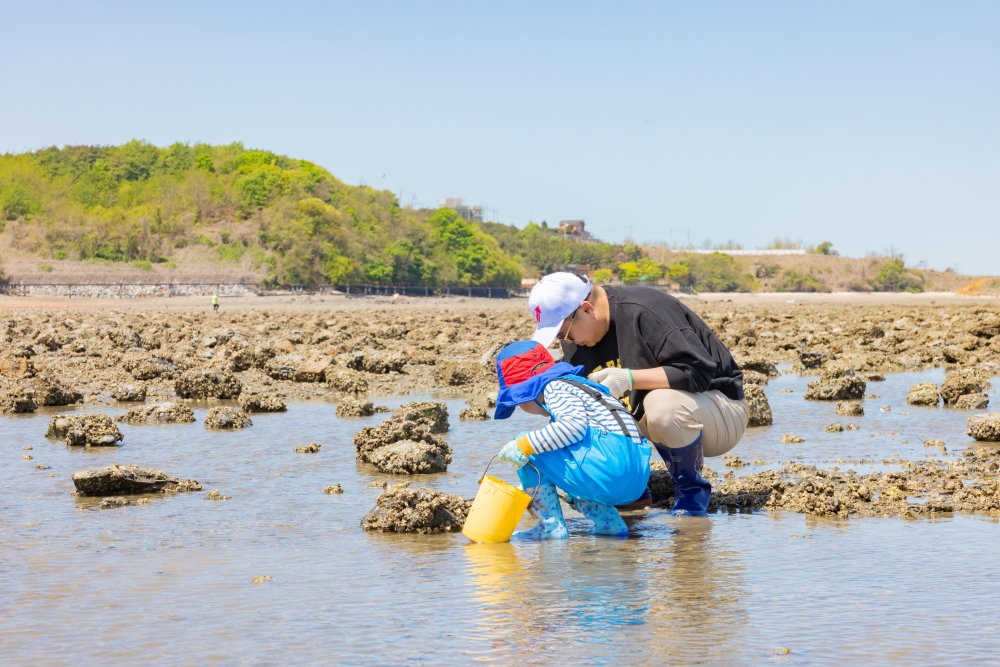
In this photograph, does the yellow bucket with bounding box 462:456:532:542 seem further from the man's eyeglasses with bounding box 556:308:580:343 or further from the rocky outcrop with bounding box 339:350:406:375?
the rocky outcrop with bounding box 339:350:406:375

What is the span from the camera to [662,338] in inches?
179

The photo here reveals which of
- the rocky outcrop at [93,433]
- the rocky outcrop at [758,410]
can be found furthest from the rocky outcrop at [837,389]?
the rocky outcrop at [93,433]

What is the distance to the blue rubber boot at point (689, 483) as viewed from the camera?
4.83 metres

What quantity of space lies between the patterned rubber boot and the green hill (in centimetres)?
7254

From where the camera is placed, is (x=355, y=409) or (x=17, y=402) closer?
(x=355, y=409)

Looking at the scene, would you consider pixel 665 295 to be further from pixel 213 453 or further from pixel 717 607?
pixel 213 453

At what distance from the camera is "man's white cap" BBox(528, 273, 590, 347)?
175 inches

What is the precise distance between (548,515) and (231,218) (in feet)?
326

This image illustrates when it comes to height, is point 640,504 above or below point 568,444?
below

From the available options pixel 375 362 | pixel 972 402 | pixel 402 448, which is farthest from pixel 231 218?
pixel 402 448

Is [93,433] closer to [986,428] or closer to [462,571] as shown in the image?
[462,571]

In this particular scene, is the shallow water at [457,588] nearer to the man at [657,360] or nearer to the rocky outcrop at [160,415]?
the man at [657,360]

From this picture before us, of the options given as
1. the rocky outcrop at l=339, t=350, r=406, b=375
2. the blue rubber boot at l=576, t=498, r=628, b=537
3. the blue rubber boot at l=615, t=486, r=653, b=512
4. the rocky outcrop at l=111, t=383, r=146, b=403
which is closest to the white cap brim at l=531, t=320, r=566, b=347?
the blue rubber boot at l=576, t=498, r=628, b=537

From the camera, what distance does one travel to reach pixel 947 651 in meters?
2.87
